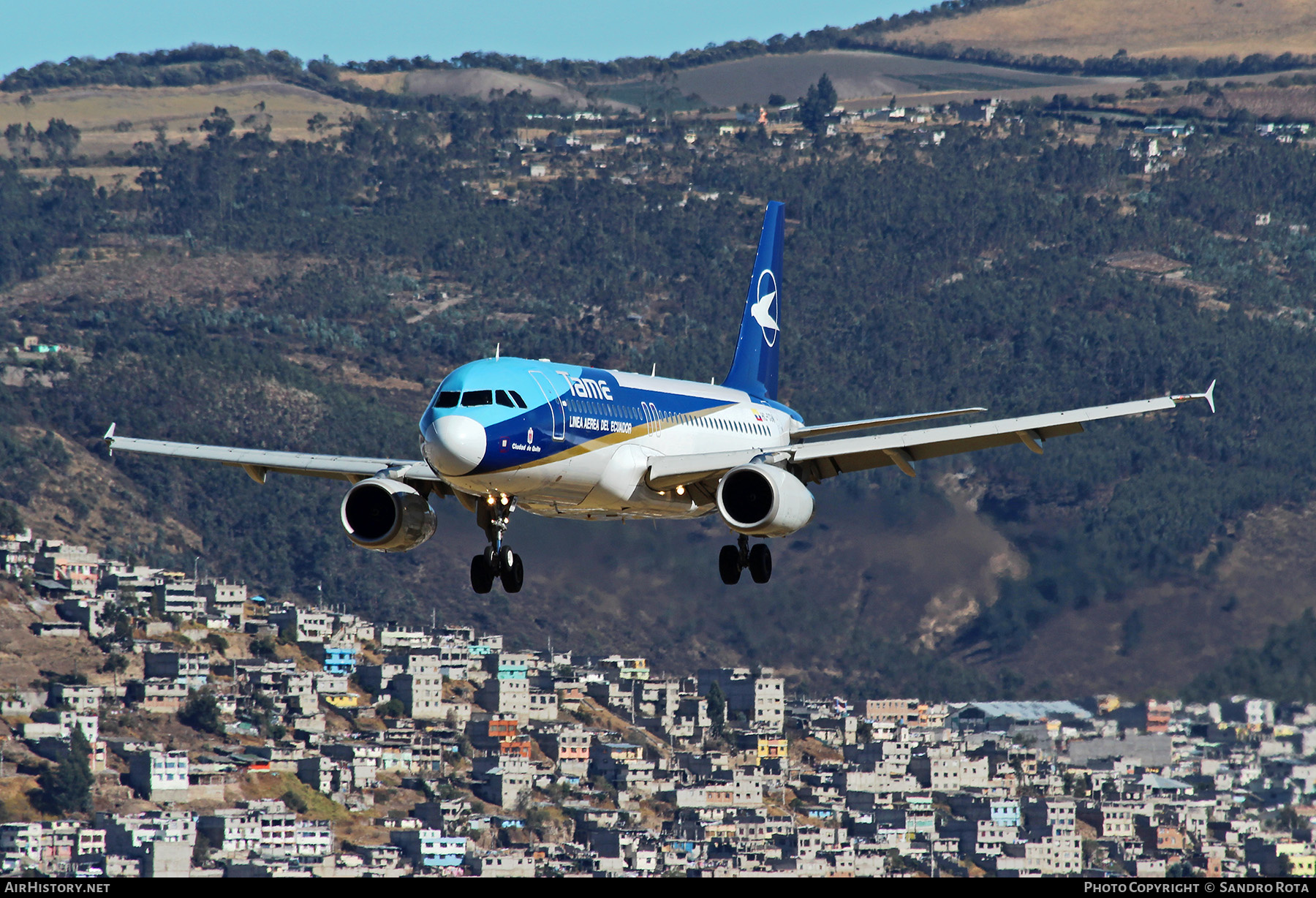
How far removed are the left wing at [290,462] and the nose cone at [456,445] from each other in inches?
226

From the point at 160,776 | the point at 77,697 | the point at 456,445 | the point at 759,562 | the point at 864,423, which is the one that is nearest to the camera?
the point at 456,445

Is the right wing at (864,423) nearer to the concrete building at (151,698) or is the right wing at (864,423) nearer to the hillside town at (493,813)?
the hillside town at (493,813)

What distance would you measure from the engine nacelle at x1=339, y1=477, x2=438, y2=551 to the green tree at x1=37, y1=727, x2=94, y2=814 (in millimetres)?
128285

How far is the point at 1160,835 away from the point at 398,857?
228 feet

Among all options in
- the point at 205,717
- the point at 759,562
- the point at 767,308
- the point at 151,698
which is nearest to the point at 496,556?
the point at 759,562

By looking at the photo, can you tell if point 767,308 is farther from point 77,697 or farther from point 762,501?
point 77,697

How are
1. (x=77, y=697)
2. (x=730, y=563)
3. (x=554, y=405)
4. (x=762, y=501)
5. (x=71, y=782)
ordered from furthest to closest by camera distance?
(x=77, y=697), (x=71, y=782), (x=730, y=563), (x=762, y=501), (x=554, y=405)

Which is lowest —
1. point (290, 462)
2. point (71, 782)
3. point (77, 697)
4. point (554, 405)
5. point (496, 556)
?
point (496, 556)

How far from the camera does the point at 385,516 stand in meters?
51.4

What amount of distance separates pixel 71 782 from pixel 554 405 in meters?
137

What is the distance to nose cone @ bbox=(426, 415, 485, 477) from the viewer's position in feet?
151

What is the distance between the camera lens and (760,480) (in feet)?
170

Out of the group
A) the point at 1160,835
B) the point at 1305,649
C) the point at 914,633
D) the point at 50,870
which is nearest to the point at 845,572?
the point at 914,633

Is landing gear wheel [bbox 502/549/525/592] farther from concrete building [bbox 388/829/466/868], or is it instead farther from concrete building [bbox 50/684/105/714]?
concrete building [bbox 50/684/105/714]
